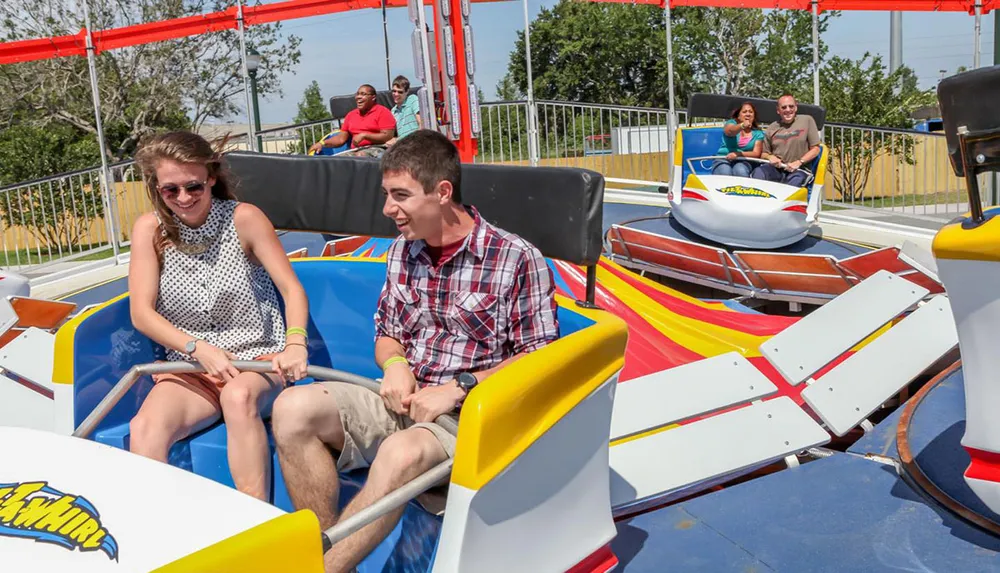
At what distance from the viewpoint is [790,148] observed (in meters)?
6.86

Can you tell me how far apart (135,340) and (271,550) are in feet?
4.70

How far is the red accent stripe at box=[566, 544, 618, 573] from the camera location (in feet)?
6.53

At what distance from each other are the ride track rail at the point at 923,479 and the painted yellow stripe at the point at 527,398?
0.99m

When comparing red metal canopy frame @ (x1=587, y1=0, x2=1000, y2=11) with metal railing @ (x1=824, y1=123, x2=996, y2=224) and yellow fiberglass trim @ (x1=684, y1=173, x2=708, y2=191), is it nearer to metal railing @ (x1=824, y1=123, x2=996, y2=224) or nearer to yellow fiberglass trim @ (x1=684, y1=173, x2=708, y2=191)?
metal railing @ (x1=824, y1=123, x2=996, y2=224)

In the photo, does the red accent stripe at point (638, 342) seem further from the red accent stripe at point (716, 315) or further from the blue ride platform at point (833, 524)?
the blue ride platform at point (833, 524)

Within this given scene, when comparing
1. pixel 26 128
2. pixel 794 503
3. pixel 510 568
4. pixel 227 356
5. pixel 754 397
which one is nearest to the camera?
pixel 510 568

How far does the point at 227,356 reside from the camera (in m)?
2.18

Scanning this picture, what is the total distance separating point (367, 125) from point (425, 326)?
519 cm

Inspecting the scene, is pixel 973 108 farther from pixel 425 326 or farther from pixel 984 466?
pixel 425 326

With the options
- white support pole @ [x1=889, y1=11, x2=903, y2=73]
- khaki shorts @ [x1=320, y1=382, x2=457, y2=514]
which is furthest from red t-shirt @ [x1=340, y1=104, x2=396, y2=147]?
white support pole @ [x1=889, y1=11, x2=903, y2=73]

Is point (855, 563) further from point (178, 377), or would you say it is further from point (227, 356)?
point (178, 377)

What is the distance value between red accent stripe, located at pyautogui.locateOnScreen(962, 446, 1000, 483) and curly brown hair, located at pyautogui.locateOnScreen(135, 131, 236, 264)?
2.00 metres

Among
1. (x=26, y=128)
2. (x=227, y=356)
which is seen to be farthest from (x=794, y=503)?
(x=26, y=128)

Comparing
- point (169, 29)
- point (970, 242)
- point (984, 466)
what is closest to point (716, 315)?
point (984, 466)
